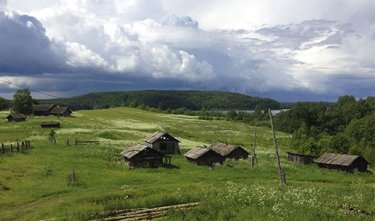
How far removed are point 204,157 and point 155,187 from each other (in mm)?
23651

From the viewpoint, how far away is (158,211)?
86.6ft

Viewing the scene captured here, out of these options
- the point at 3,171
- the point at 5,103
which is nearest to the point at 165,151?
the point at 3,171

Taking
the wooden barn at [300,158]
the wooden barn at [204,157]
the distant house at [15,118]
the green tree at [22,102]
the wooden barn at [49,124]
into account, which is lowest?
the wooden barn at [300,158]

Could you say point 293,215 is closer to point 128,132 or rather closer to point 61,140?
point 61,140

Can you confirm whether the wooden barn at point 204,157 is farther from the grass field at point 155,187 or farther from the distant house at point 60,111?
the distant house at point 60,111

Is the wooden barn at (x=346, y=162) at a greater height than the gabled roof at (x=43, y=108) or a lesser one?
lesser

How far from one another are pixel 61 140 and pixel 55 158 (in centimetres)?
2002

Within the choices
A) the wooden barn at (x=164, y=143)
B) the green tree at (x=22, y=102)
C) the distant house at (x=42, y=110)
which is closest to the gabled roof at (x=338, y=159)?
the wooden barn at (x=164, y=143)

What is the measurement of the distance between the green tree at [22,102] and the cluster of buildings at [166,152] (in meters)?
61.8

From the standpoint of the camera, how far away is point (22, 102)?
123000 millimetres

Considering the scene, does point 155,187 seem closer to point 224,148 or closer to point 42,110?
point 224,148

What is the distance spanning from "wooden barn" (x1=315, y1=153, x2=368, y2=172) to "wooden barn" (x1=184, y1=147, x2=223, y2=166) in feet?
57.2

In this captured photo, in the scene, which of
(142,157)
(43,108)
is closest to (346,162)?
(142,157)

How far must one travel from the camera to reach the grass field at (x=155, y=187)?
82.2 ft
